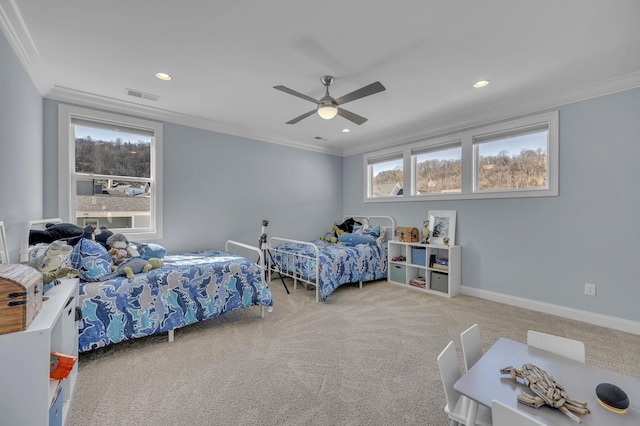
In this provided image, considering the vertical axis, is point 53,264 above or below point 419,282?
above

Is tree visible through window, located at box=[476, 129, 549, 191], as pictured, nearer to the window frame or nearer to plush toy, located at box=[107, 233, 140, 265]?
the window frame

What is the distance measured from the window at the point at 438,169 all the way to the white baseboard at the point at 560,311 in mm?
1465

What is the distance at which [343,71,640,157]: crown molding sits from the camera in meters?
2.71

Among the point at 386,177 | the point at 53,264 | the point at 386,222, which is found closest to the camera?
the point at 53,264

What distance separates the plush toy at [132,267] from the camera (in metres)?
2.32

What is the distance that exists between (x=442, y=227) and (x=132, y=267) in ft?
12.8

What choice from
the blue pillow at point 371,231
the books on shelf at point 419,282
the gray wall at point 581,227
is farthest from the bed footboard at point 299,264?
the gray wall at point 581,227

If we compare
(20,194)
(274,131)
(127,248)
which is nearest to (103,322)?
(127,248)

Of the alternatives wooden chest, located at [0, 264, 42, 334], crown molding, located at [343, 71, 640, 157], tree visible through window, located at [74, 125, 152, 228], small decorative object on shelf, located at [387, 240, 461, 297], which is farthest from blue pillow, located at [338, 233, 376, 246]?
wooden chest, located at [0, 264, 42, 334]

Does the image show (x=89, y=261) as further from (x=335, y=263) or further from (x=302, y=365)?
(x=335, y=263)

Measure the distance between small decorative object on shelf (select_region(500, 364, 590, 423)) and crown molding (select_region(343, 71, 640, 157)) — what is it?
326 cm

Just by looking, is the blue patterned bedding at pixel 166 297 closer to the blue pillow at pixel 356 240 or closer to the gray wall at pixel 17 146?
the gray wall at pixel 17 146

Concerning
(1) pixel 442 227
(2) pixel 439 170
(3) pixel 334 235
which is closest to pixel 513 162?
(2) pixel 439 170

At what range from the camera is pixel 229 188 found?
13.9 ft
